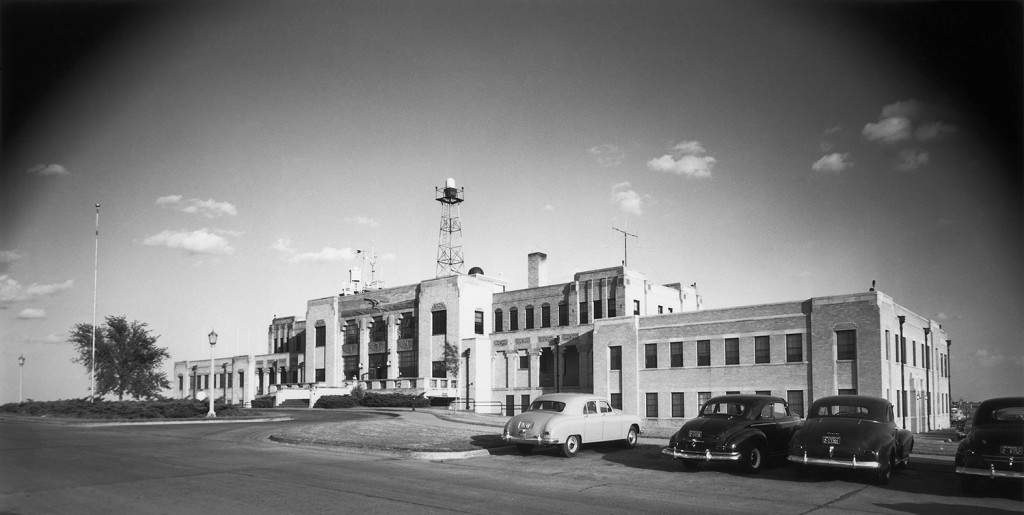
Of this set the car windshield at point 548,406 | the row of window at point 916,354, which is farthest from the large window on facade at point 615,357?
the car windshield at point 548,406

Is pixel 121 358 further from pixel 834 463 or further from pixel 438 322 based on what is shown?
pixel 834 463

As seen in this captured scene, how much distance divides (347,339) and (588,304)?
25153mm

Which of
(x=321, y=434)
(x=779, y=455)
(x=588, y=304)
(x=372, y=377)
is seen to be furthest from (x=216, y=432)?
(x=372, y=377)

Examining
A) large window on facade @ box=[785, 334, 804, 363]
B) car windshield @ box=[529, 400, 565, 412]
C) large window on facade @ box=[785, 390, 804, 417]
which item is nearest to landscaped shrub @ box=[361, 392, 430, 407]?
large window on facade @ box=[785, 390, 804, 417]

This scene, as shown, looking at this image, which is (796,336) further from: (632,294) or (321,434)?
(321,434)

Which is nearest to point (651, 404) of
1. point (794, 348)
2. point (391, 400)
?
point (794, 348)

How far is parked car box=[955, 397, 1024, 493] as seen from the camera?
13.8m

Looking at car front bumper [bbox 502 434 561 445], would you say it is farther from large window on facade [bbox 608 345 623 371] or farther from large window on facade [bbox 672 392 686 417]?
large window on facade [bbox 608 345 623 371]

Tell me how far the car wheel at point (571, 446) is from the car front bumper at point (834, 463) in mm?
6685

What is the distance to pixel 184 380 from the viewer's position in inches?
3529

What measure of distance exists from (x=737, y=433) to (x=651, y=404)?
97.7 ft

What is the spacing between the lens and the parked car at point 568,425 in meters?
21.1

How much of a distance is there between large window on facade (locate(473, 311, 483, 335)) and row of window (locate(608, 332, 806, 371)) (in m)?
16.2

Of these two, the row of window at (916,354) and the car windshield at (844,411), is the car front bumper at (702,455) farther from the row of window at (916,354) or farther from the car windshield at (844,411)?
the row of window at (916,354)
